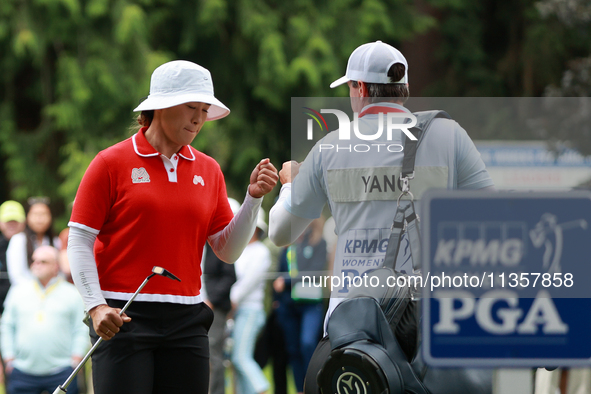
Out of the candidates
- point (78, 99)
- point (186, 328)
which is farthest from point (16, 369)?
point (78, 99)

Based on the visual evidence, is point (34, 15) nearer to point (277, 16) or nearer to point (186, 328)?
point (277, 16)

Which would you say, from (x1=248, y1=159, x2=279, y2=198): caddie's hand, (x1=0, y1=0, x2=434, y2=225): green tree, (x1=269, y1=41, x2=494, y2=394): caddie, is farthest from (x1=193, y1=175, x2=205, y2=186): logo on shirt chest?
(x1=0, y1=0, x2=434, y2=225): green tree

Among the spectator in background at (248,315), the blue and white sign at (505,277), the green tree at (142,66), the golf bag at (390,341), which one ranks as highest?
the green tree at (142,66)

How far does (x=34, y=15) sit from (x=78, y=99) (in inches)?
55.0

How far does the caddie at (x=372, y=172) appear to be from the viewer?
2.54 metres

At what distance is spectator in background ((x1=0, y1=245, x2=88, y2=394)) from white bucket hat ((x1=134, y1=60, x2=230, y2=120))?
312cm

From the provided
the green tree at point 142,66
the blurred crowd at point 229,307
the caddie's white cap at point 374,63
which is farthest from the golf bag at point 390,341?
the green tree at point 142,66

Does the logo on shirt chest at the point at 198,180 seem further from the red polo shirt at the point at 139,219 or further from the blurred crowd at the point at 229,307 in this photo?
the blurred crowd at the point at 229,307

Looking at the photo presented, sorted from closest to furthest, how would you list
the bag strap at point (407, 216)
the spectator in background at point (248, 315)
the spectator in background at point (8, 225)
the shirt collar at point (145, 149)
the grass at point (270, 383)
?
the bag strap at point (407, 216) < the shirt collar at point (145, 149) < the spectator in background at point (248, 315) < the grass at point (270, 383) < the spectator in background at point (8, 225)

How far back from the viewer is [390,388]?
234 cm

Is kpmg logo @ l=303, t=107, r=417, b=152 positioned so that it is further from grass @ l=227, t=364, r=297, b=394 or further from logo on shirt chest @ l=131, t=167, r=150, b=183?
grass @ l=227, t=364, r=297, b=394

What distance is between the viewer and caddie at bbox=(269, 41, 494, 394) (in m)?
2.54

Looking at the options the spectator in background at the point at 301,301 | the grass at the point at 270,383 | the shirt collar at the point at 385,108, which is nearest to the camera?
the shirt collar at the point at 385,108

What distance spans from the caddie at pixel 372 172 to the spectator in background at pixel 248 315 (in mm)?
3756
